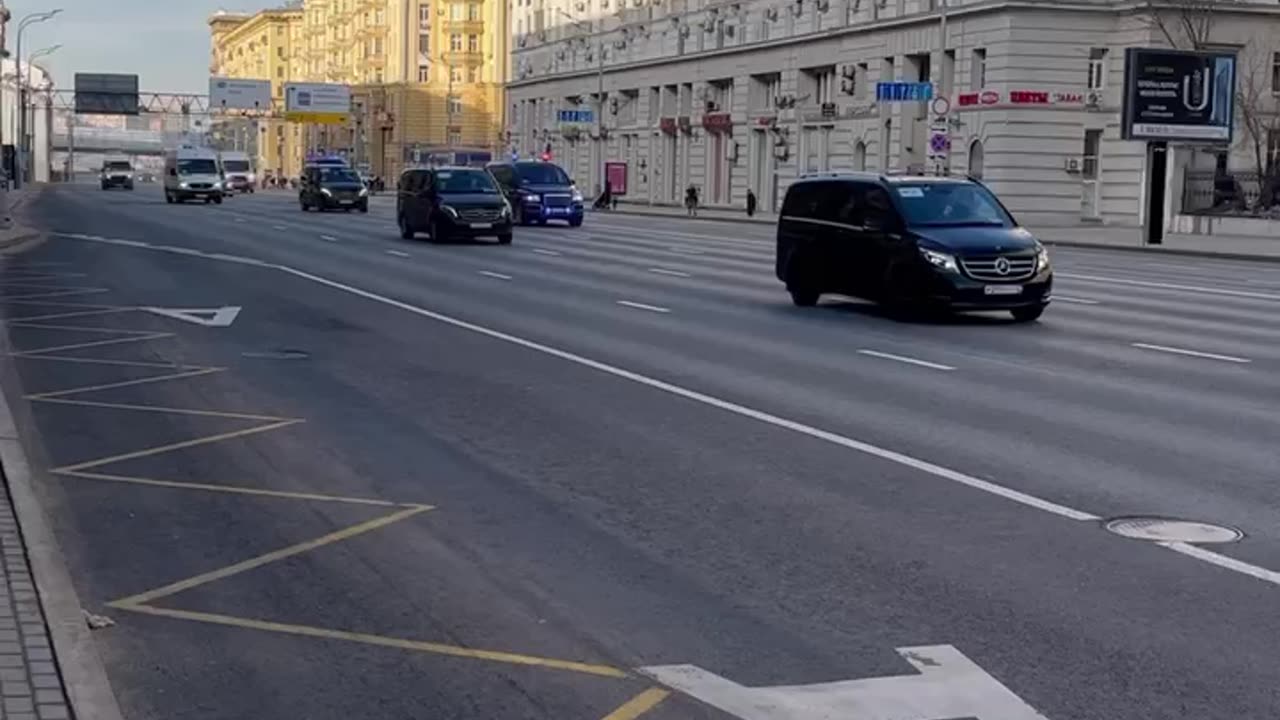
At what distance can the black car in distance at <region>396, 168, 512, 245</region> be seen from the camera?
4259 centimetres

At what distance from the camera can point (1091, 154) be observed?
64.6m

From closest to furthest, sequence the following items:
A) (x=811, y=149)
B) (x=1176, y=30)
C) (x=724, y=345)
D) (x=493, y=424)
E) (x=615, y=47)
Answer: (x=493, y=424), (x=724, y=345), (x=1176, y=30), (x=811, y=149), (x=615, y=47)

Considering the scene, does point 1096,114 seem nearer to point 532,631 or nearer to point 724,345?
point 724,345

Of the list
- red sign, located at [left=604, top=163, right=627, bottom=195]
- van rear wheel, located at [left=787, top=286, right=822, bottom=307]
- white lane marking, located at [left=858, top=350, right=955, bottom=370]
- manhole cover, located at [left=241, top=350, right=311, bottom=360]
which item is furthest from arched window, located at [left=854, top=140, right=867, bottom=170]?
manhole cover, located at [left=241, top=350, right=311, bottom=360]

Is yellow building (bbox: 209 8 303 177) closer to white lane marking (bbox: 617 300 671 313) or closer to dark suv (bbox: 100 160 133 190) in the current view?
dark suv (bbox: 100 160 133 190)

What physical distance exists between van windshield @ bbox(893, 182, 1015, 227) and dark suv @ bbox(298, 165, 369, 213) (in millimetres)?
47007

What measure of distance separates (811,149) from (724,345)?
192ft

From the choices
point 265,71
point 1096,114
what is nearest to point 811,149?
point 1096,114

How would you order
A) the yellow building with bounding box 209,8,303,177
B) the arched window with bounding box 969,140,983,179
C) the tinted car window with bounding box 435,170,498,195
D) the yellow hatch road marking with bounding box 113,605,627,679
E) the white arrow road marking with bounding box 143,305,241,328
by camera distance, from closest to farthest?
1. the yellow hatch road marking with bounding box 113,605,627,679
2. the white arrow road marking with bounding box 143,305,241,328
3. the tinted car window with bounding box 435,170,498,195
4. the arched window with bounding box 969,140,983,179
5. the yellow building with bounding box 209,8,303,177

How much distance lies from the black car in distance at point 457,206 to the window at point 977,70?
25.4 meters

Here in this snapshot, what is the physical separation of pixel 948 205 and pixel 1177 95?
1155 inches

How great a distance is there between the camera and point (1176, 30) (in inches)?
2463

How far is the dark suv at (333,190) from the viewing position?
68500 millimetres

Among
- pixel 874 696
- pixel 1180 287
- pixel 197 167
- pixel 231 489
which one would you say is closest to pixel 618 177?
pixel 197 167
